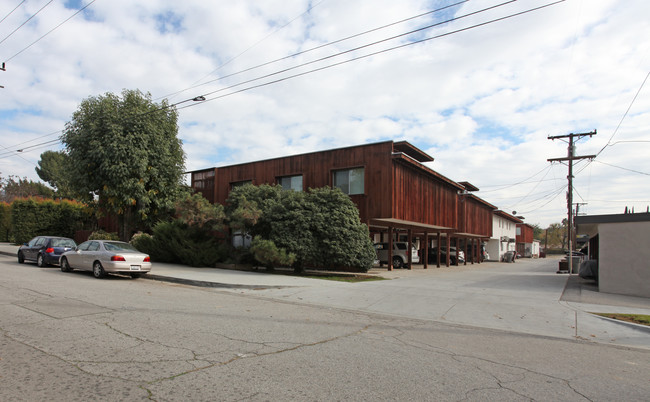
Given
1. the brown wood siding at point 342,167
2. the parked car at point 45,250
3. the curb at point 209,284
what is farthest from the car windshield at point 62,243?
the brown wood siding at point 342,167

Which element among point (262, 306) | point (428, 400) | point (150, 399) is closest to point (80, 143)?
point (262, 306)

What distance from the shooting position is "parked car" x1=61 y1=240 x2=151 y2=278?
1445 cm

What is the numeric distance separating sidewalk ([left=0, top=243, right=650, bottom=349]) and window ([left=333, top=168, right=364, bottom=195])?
686 cm

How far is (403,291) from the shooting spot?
13219 mm

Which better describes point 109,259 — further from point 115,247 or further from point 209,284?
point 209,284

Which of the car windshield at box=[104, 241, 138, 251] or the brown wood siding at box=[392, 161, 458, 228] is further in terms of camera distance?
the brown wood siding at box=[392, 161, 458, 228]

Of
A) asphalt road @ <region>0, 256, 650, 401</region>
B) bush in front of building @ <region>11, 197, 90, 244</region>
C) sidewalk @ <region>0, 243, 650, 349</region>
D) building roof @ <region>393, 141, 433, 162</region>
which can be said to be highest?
building roof @ <region>393, 141, 433, 162</region>

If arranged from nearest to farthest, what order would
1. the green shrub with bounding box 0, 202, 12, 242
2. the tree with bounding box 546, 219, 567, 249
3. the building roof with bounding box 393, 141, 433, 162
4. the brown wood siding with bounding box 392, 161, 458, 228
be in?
the brown wood siding with bounding box 392, 161, 458, 228 → the building roof with bounding box 393, 141, 433, 162 → the green shrub with bounding box 0, 202, 12, 242 → the tree with bounding box 546, 219, 567, 249

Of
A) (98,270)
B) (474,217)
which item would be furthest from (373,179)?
(474,217)

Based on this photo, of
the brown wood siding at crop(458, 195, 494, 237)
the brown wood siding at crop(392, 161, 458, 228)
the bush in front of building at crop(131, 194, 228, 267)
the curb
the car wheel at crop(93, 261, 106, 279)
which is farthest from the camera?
the brown wood siding at crop(458, 195, 494, 237)

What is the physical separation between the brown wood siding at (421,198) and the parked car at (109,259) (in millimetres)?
11753

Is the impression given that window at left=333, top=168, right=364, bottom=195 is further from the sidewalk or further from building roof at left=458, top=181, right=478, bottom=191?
building roof at left=458, top=181, right=478, bottom=191

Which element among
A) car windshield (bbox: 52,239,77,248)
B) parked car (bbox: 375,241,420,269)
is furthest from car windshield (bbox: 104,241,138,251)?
parked car (bbox: 375,241,420,269)

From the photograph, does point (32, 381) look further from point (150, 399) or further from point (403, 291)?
Answer: point (403, 291)
